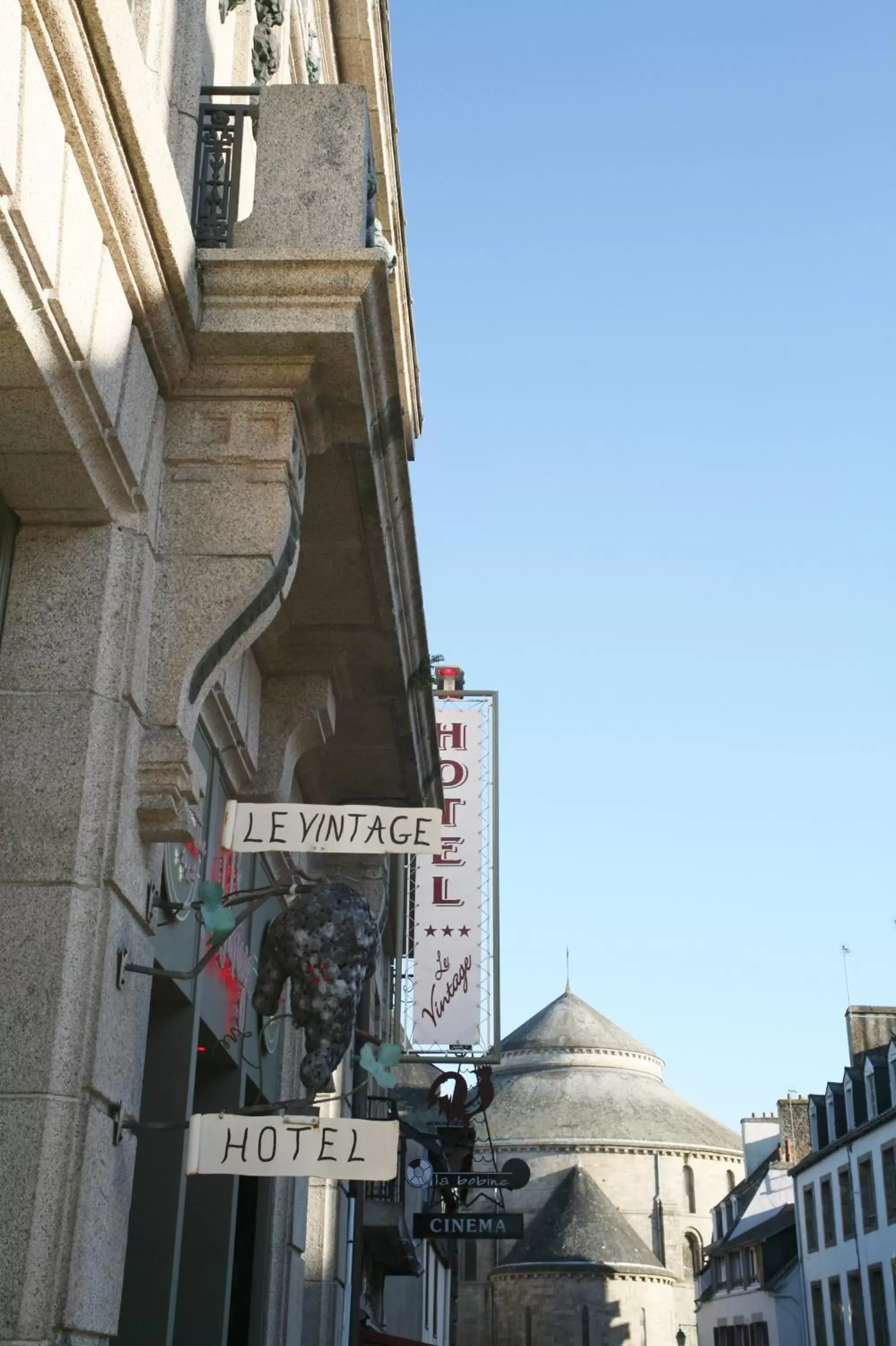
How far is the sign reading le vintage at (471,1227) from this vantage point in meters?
15.0

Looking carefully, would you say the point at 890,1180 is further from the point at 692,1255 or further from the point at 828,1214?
the point at 692,1255

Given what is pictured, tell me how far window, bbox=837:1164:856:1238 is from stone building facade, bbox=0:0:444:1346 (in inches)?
1413

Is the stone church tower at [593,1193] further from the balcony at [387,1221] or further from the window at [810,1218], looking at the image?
the balcony at [387,1221]

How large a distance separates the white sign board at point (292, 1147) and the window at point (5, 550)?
1857 mm

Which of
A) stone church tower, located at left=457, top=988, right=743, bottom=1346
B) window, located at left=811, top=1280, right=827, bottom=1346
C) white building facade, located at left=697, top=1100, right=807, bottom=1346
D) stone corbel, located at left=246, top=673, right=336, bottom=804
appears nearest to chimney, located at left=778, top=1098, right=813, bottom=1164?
white building facade, located at left=697, top=1100, right=807, bottom=1346

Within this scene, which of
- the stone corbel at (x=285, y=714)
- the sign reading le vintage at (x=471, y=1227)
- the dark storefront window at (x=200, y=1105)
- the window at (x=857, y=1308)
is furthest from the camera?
the window at (x=857, y=1308)

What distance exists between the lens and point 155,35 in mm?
6750

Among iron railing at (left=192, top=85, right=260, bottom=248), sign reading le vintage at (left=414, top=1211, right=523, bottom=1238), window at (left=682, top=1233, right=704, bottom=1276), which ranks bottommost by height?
sign reading le vintage at (left=414, top=1211, right=523, bottom=1238)

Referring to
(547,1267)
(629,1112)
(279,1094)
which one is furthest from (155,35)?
(629,1112)

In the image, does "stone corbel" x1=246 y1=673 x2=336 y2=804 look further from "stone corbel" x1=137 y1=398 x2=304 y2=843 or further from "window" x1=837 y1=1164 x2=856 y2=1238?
"window" x1=837 y1=1164 x2=856 y2=1238

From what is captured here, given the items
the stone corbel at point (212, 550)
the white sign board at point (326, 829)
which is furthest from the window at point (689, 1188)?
the stone corbel at point (212, 550)

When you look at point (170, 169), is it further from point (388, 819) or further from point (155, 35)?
point (388, 819)

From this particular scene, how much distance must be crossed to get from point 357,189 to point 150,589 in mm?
1823

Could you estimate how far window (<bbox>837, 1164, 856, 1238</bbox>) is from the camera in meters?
41.2
